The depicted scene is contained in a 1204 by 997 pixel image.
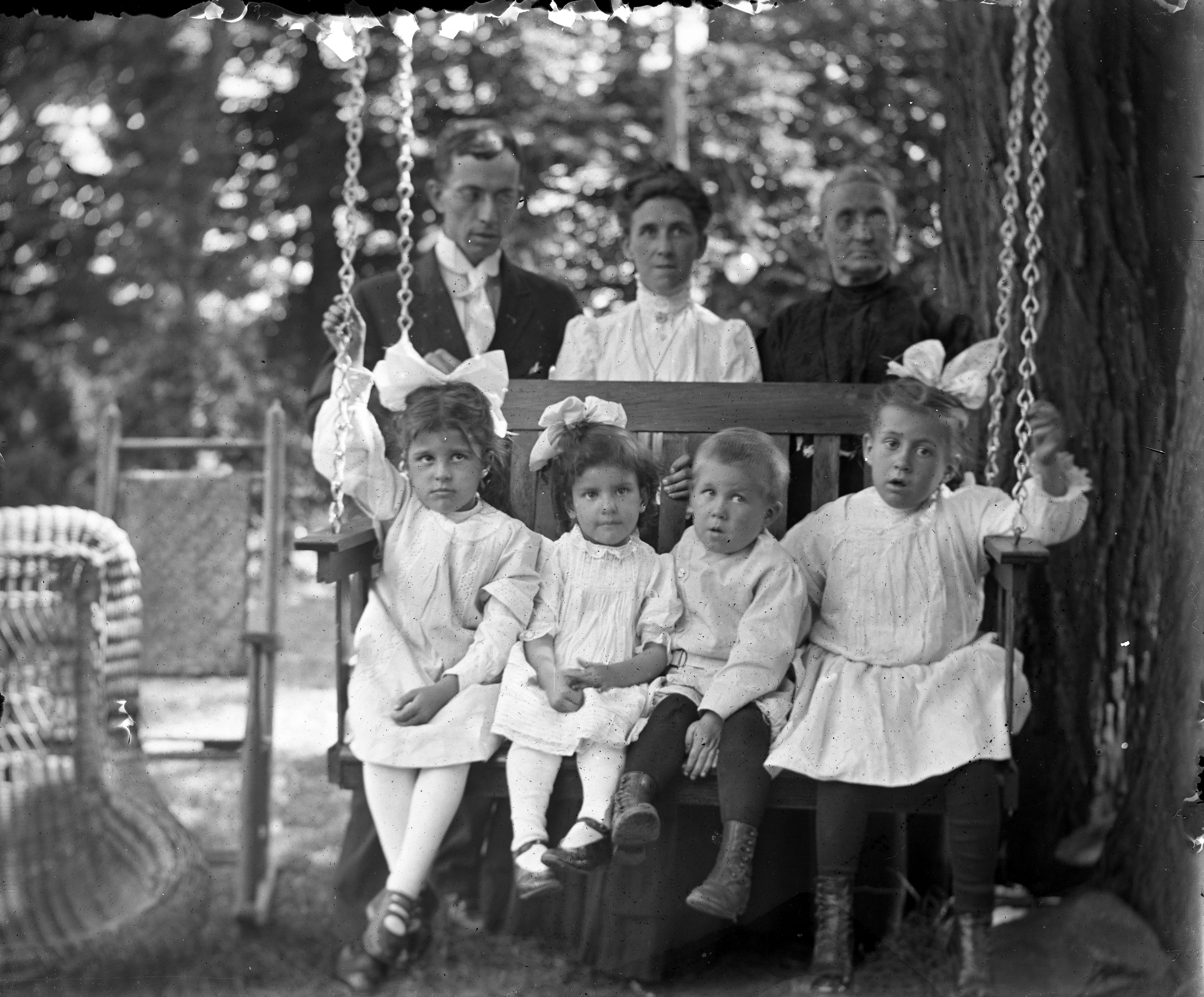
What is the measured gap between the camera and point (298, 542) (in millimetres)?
2414

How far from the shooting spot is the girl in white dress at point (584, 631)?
2.48 m

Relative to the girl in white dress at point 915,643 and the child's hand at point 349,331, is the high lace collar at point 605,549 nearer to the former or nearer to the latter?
the girl in white dress at point 915,643

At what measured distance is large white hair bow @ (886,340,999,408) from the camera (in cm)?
262

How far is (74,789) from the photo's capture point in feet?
9.66

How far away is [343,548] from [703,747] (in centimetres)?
84

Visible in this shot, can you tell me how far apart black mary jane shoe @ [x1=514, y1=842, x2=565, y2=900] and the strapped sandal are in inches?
10.7

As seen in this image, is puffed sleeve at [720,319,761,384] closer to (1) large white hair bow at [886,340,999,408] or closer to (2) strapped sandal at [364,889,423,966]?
(1) large white hair bow at [886,340,999,408]

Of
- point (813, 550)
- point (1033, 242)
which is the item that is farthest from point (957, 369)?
point (813, 550)

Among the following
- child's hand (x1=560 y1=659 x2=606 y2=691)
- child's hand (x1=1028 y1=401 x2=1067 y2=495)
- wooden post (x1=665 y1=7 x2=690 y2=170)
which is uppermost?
wooden post (x1=665 y1=7 x2=690 y2=170)

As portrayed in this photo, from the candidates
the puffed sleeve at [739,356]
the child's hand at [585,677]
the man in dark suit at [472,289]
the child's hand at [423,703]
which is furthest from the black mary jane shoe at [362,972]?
the puffed sleeve at [739,356]

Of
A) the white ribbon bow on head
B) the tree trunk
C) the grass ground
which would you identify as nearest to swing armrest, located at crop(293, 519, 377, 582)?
the white ribbon bow on head

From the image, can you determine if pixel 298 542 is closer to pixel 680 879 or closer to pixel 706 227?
pixel 680 879

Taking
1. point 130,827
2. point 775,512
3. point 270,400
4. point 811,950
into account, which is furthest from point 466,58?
point 811,950

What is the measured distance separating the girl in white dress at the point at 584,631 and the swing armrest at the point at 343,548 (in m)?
0.38
